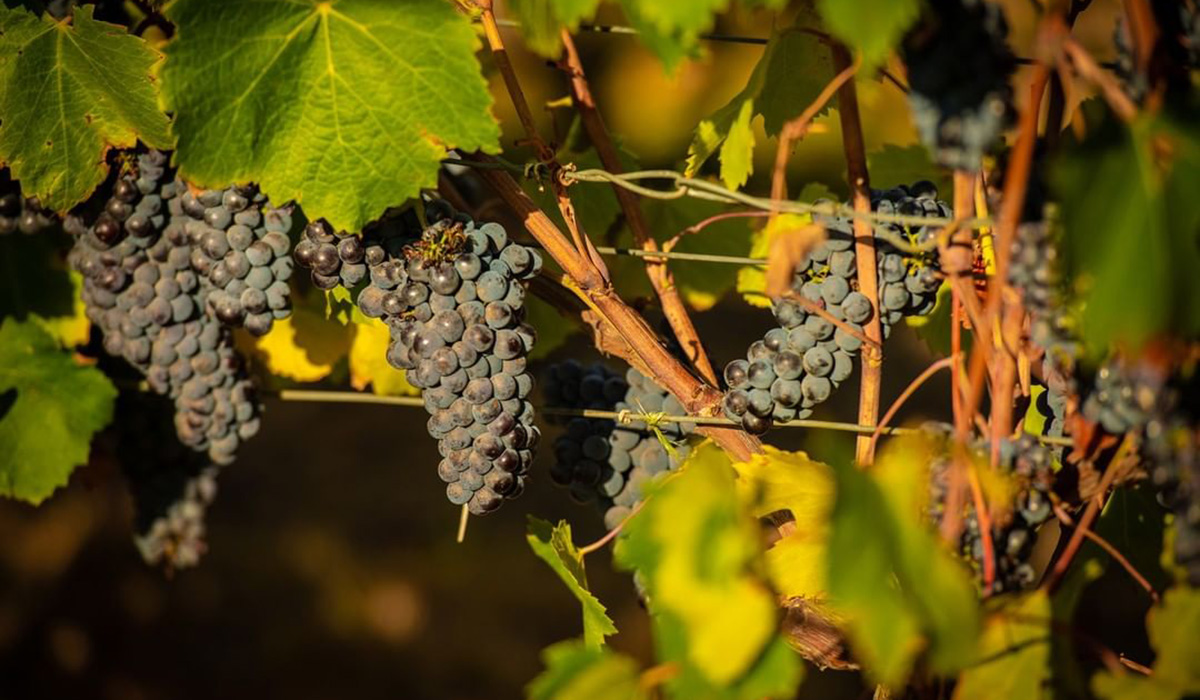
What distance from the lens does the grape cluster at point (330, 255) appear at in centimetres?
101

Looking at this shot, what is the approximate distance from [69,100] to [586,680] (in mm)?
812

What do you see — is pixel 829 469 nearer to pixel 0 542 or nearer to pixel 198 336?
pixel 198 336

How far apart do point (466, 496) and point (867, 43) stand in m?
0.58

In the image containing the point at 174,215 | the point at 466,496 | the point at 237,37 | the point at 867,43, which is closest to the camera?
the point at 867,43

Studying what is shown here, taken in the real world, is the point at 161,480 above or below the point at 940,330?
below

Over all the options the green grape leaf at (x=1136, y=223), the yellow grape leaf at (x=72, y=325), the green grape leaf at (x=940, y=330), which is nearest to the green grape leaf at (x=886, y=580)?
the green grape leaf at (x=1136, y=223)

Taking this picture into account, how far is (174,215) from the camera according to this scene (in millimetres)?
1190

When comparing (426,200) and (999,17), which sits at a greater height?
(999,17)

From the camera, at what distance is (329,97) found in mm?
955

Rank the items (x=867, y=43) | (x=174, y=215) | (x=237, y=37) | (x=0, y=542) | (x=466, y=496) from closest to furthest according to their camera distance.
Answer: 1. (x=867, y=43)
2. (x=237, y=37)
3. (x=466, y=496)
4. (x=174, y=215)
5. (x=0, y=542)

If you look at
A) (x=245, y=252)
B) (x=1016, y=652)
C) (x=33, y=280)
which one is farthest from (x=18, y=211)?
(x=1016, y=652)

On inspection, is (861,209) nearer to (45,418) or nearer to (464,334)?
(464,334)

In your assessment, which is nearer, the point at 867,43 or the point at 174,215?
the point at 867,43

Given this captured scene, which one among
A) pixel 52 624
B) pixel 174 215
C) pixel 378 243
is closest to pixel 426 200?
pixel 378 243
